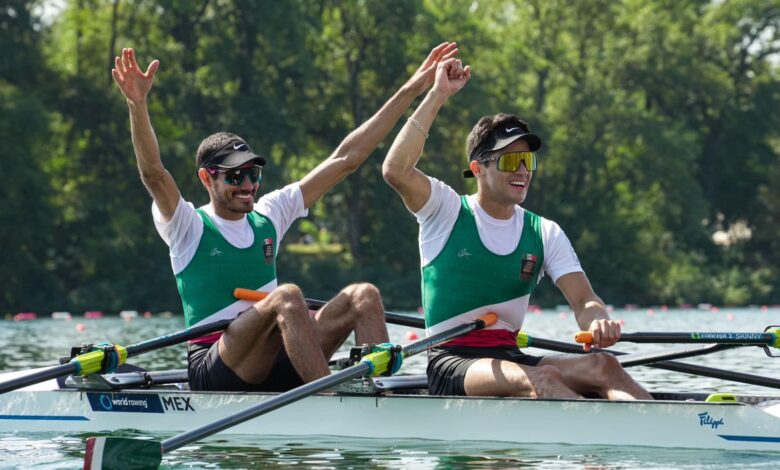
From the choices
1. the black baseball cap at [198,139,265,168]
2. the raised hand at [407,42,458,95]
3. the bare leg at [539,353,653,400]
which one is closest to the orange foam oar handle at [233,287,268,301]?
the black baseball cap at [198,139,265,168]

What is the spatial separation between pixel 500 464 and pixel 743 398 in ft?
6.13

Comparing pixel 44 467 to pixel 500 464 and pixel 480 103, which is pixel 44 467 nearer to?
pixel 500 464

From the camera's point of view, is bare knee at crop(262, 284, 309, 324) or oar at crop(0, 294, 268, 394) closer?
bare knee at crop(262, 284, 309, 324)

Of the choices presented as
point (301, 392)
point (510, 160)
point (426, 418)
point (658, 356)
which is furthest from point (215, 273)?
point (658, 356)

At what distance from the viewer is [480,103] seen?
4403 cm

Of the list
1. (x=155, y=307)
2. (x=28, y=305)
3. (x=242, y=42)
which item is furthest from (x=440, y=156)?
(x=28, y=305)

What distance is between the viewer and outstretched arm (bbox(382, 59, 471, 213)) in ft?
25.4

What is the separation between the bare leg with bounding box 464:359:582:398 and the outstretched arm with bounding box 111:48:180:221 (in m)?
2.42

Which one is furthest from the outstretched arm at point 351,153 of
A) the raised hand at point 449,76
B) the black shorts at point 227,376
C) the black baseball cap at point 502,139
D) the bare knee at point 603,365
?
the bare knee at point 603,365

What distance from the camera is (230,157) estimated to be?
8.91 meters

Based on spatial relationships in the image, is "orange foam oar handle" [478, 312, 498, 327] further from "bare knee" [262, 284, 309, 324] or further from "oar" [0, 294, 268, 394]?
"oar" [0, 294, 268, 394]

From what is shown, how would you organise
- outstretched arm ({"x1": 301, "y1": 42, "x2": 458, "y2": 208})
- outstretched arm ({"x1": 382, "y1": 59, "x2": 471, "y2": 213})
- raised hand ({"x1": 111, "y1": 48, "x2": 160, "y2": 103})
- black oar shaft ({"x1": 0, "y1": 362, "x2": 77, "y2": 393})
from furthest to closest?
outstretched arm ({"x1": 301, "y1": 42, "x2": 458, "y2": 208}) < raised hand ({"x1": 111, "y1": 48, "x2": 160, "y2": 103}) < black oar shaft ({"x1": 0, "y1": 362, "x2": 77, "y2": 393}) < outstretched arm ({"x1": 382, "y1": 59, "x2": 471, "y2": 213})

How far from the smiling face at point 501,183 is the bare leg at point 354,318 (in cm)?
100

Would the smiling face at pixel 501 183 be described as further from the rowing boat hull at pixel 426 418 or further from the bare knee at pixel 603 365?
the rowing boat hull at pixel 426 418
